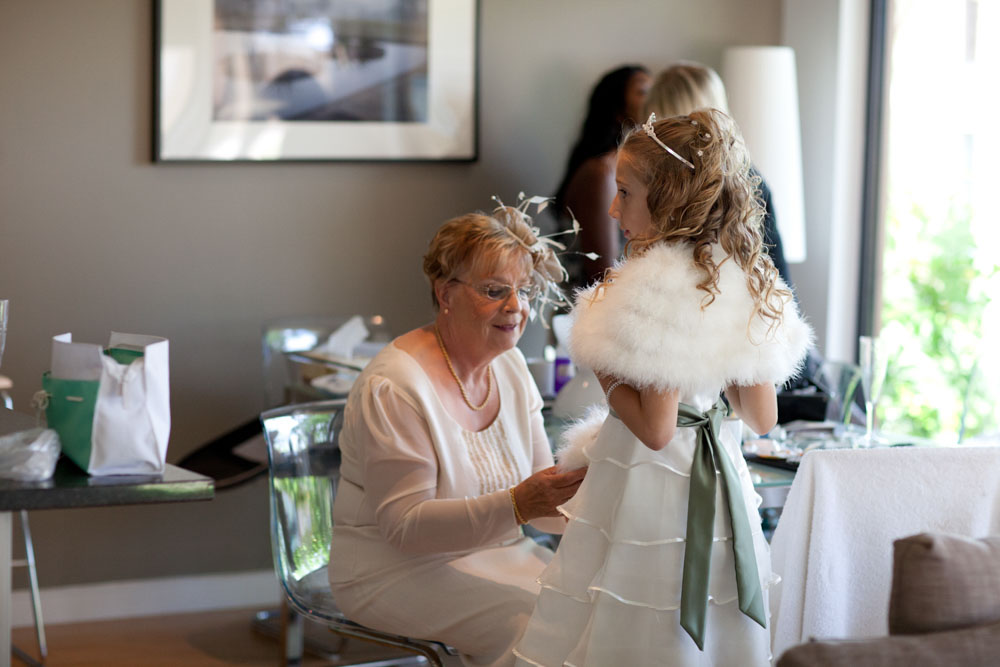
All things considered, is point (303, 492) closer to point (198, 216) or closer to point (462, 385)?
point (462, 385)

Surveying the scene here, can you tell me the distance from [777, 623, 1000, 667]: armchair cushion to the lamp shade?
2.47 metres

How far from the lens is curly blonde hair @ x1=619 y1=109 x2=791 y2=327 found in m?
1.66

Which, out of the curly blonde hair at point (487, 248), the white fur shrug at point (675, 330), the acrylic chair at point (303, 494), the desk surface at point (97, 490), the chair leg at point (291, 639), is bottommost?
the chair leg at point (291, 639)

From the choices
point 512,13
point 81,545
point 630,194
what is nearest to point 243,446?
point 81,545

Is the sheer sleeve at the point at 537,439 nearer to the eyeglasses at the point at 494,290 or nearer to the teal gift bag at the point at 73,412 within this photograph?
the eyeglasses at the point at 494,290

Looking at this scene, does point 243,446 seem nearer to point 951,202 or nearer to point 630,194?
point 630,194

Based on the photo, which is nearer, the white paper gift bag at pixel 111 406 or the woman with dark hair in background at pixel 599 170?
the white paper gift bag at pixel 111 406

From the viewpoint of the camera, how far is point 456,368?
2.21 m

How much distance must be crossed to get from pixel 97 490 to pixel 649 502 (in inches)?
30.2

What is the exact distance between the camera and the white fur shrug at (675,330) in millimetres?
1618

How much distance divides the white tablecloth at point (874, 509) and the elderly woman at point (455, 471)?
1.39 feet

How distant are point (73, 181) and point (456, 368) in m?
1.64

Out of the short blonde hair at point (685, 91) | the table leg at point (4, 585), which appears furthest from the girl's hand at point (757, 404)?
the short blonde hair at point (685, 91)

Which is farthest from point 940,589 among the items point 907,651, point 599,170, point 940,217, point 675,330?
point 940,217
